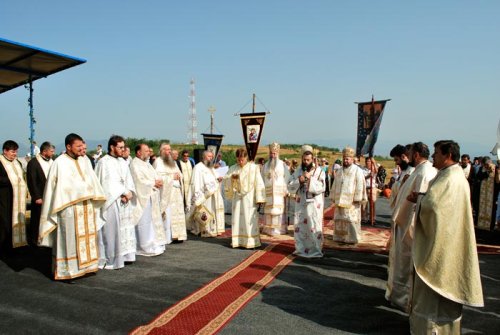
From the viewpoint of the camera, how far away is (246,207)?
8.10m

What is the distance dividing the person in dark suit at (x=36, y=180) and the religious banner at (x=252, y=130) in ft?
15.0

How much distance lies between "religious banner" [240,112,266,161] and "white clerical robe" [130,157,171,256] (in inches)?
128

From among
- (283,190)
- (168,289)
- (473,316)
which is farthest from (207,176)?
(473,316)

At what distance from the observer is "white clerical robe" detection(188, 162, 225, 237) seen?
8820 mm

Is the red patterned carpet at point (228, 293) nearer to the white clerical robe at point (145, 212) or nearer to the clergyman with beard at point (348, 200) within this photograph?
the clergyman with beard at point (348, 200)

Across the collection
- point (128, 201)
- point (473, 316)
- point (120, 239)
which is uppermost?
point (128, 201)

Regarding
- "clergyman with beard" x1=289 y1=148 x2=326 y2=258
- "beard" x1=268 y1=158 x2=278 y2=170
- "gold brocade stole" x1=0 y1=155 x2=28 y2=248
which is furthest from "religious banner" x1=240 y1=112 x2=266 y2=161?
"gold brocade stole" x1=0 y1=155 x2=28 y2=248

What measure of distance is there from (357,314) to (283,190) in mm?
5677

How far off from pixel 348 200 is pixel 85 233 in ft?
17.8

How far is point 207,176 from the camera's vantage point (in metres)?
8.87

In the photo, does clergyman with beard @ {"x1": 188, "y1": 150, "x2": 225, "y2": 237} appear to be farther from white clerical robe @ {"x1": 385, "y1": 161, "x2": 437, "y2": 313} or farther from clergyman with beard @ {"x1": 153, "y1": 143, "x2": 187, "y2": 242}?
white clerical robe @ {"x1": 385, "y1": 161, "x2": 437, "y2": 313}

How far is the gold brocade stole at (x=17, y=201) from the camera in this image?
7375mm

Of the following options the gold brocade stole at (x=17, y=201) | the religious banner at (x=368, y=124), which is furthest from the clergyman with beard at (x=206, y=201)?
the religious banner at (x=368, y=124)

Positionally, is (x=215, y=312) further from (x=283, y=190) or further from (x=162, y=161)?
(x=283, y=190)
